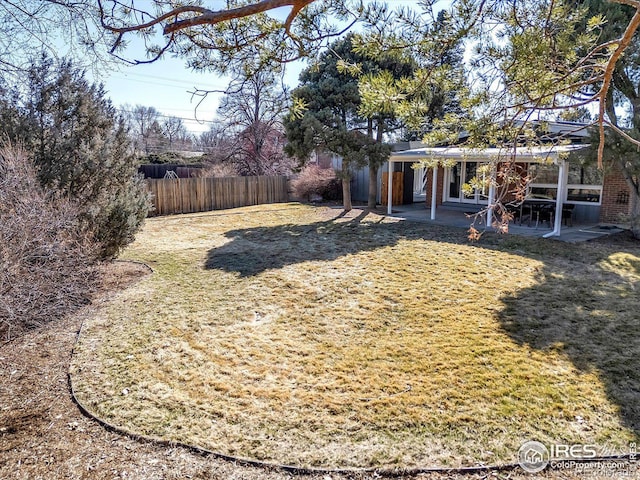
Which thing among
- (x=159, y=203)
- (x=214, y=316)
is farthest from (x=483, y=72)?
(x=159, y=203)

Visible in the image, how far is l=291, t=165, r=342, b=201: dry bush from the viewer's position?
18219mm

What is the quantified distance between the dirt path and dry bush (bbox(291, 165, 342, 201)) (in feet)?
48.3

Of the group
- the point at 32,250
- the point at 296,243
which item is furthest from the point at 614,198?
the point at 32,250

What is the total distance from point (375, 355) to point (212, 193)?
13.7 m

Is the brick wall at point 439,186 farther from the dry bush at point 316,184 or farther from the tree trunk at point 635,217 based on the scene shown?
the tree trunk at point 635,217

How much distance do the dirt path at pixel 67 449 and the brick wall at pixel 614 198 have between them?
1133cm

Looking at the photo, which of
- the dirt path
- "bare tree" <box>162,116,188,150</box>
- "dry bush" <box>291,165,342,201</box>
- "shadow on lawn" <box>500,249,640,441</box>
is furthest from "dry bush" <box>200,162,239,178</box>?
the dirt path

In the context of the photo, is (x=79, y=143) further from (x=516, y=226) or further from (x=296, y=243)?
(x=516, y=226)

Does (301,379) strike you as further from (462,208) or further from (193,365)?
(462,208)

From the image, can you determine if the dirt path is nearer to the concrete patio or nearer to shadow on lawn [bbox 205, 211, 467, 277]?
shadow on lawn [bbox 205, 211, 467, 277]

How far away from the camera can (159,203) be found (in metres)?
15.2

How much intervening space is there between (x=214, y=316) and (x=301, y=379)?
2.05 meters

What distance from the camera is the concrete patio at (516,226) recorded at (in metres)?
10.1

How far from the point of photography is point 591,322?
5.30 meters
